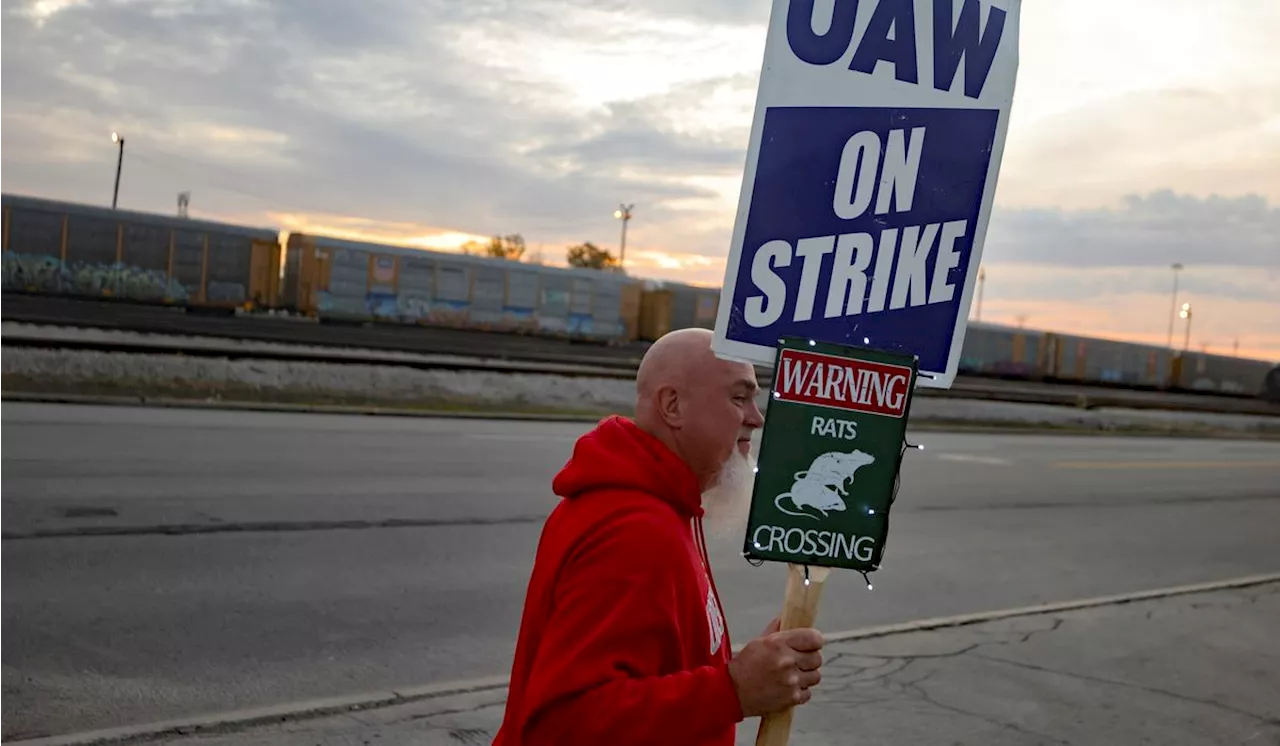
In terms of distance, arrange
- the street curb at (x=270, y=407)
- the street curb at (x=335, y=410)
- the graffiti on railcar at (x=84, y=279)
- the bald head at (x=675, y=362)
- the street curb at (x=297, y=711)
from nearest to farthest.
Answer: the bald head at (x=675, y=362) < the street curb at (x=297, y=711) < the street curb at (x=270, y=407) < the street curb at (x=335, y=410) < the graffiti on railcar at (x=84, y=279)

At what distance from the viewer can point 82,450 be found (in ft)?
39.6

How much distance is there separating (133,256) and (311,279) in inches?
226

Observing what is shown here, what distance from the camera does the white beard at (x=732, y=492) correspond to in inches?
95.7

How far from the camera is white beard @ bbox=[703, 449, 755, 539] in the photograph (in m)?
2.43

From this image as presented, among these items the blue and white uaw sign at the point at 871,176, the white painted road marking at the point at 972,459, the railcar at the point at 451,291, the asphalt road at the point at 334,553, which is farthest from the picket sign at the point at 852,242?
the railcar at the point at 451,291

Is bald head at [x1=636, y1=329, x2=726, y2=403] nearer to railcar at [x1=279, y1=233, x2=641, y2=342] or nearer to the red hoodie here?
the red hoodie

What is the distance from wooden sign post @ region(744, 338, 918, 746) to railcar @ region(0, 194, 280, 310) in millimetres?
36178

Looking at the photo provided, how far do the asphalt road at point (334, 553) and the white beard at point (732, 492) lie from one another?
3.63 meters

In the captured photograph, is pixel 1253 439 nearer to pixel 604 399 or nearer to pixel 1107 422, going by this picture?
pixel 1107 422

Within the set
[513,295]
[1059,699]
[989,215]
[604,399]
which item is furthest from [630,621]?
[513,295]

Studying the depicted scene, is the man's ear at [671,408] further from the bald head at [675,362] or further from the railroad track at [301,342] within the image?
the railroad track at [301,342]

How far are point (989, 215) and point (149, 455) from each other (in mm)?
11176

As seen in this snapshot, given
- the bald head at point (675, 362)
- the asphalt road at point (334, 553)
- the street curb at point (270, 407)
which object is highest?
the bald head at point (675, 362)

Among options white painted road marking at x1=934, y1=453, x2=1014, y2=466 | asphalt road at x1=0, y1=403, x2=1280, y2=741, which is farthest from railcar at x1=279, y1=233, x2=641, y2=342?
white painted road marking at x1=934, y1=453, x2=1014, y2=466
